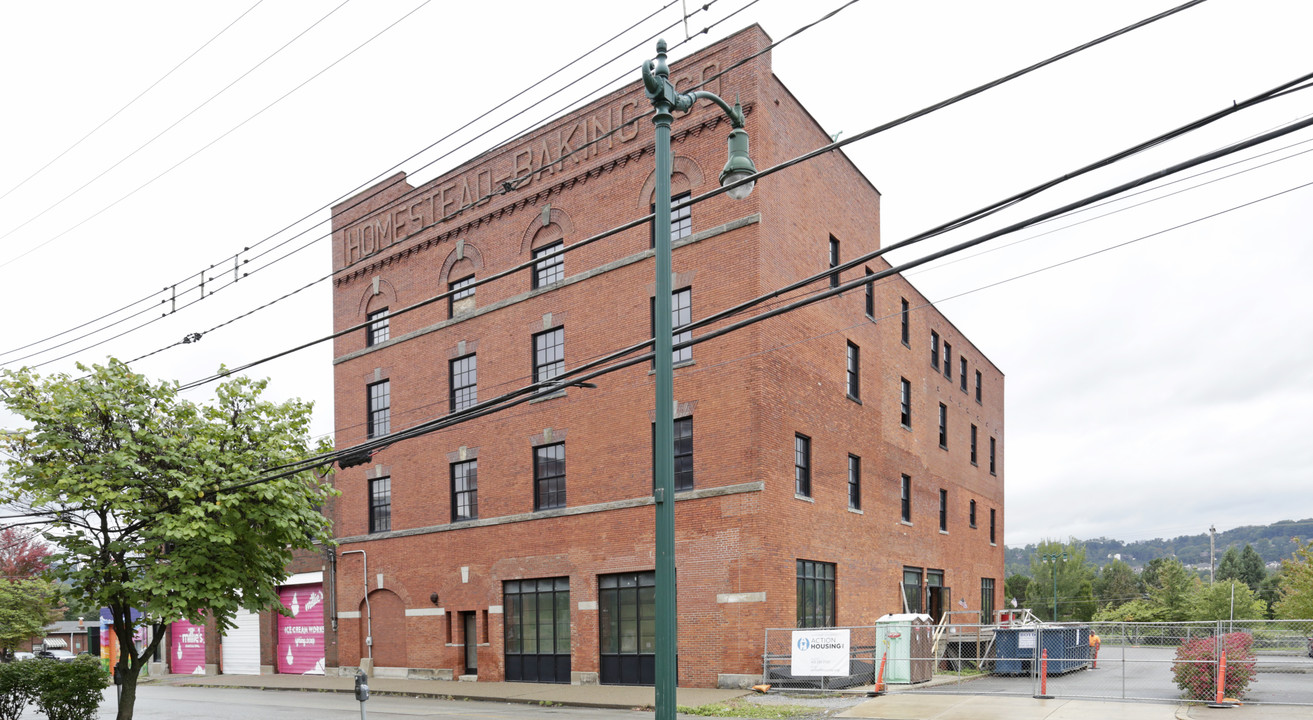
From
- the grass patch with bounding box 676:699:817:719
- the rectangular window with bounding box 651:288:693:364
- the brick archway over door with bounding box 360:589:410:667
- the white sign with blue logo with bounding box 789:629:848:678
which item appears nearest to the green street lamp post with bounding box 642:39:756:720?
the grass patch with bounding box 676:699:817:719

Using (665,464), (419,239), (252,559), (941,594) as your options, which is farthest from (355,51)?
(941,594)

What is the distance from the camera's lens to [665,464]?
9.33m

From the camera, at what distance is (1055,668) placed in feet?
87.5

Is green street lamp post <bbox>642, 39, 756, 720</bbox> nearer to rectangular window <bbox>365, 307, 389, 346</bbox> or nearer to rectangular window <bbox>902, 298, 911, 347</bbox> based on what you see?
rectangular window <bbox>902, 298, 911, 347</bbox>

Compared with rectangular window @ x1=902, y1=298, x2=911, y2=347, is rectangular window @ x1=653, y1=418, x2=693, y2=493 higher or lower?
lower

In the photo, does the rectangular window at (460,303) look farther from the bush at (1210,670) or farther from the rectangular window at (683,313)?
the bush at (1210,670)

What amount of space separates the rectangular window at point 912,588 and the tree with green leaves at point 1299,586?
14027mm

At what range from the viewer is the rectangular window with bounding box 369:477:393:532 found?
34594 mm

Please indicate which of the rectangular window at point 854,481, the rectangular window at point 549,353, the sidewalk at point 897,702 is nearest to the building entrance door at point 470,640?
the sidewalk at point 897,702

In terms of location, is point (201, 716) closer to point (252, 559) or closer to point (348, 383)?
point (252, 559)

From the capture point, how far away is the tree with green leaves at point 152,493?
16.3 meters

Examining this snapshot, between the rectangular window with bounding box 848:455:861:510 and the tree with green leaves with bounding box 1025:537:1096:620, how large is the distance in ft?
139

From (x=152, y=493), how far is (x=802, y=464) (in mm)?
16414

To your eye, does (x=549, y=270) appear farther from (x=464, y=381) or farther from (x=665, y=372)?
(x=665, y=372)
